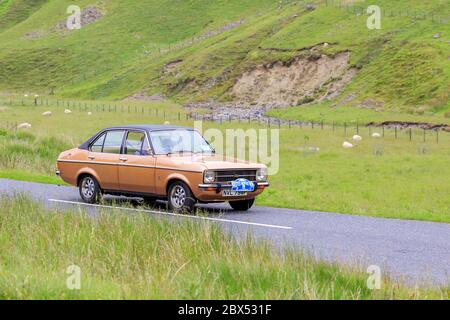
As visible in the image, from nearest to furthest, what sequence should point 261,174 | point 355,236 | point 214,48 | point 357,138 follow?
point 355,236 < point 261,174 < point 357,138 < point 214,48

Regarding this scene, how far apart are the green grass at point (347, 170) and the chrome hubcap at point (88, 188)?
394 cm

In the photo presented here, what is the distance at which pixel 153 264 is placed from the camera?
31.7 feet

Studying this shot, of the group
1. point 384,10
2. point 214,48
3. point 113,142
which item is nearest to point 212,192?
point 113,142

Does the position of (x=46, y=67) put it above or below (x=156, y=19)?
below

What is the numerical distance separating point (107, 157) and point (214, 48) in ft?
257

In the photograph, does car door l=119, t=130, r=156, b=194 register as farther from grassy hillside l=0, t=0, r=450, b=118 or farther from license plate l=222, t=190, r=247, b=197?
grassy hillside l=0, t=0, r=450, b=118

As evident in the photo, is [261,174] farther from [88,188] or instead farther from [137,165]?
[88,188]

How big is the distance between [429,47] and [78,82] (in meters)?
61.1

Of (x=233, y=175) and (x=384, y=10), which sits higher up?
(x=384, y=10)

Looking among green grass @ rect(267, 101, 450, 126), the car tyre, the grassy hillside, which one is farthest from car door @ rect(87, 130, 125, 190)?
the grassy hillside

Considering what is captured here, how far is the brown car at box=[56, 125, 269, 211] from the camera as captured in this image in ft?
52.7

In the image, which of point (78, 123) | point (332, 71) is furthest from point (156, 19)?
point (78, 123)

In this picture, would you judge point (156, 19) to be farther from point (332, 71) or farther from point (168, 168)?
point (168, 168)

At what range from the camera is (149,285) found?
27.5 feet
